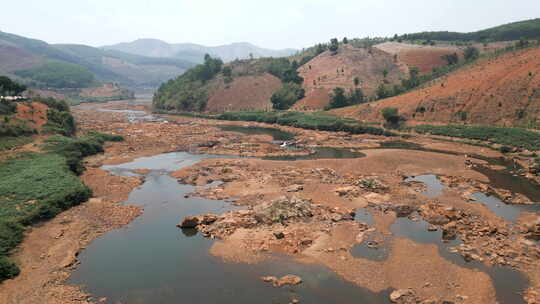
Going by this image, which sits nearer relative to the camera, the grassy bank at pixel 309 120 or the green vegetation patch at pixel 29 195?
the green vegetation patch at pixel 29 195

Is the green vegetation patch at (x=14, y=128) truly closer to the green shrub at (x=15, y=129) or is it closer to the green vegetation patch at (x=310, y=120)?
the green shrub at (x=15, y=129)

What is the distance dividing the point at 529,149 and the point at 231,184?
44523mm

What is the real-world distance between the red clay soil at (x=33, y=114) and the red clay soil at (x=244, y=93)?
58202 millimetres

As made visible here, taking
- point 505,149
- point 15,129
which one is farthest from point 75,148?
point 505,149

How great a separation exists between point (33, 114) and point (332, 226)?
58527 mm

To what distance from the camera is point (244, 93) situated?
121562 mm

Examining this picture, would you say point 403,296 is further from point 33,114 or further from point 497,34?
point 497,34

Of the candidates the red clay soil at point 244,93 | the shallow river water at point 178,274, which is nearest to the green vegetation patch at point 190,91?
the red clay soil at point 244,93

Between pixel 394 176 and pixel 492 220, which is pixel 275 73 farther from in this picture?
pixel 492 220

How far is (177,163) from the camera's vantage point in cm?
5038

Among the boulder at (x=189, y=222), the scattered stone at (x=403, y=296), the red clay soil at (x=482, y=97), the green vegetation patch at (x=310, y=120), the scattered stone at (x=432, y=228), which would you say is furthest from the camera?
the green vegetation patch at (x=310, y=120)

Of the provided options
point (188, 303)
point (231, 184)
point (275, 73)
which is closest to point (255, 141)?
point (231, 184)

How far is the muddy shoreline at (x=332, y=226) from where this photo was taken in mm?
20609

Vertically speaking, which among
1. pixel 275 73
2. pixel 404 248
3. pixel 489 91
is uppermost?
pixel 275 73
